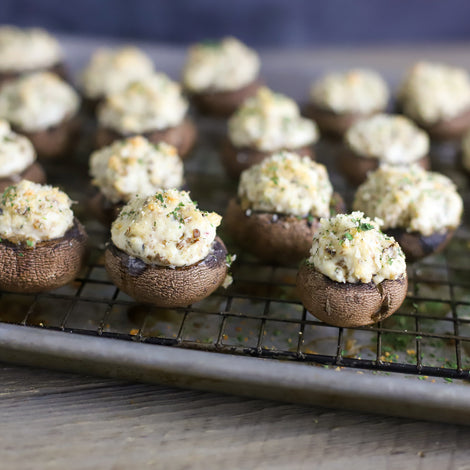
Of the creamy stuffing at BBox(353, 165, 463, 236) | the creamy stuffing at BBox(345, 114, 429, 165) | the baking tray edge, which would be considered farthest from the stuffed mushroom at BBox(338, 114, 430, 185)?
the baking tray edge

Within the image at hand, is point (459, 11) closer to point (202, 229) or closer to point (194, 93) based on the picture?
point (194, 93)

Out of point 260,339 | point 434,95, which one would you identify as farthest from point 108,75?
point 260,339

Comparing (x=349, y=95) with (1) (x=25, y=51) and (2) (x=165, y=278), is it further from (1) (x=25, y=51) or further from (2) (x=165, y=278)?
(1) (x=25, y=51)

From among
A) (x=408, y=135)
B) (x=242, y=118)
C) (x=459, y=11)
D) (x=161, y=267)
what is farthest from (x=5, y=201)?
(x=459, y=11)

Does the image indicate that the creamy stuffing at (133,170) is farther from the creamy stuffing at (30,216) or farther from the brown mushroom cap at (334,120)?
the brown mushroom cap at (334,120)

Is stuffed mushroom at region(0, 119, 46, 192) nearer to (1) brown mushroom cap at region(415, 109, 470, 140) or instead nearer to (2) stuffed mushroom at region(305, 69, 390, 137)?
(2) stuffed mushroom at region(305, 69, 390, 137)
